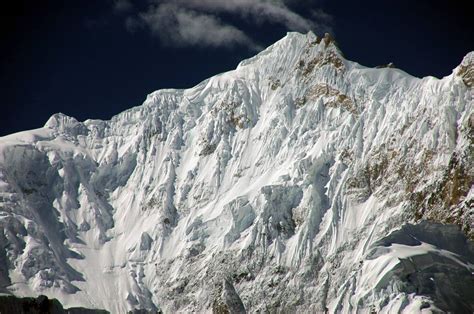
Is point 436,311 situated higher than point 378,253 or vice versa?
point 378,253

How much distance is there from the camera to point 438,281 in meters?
129

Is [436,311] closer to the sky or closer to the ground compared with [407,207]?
closer to the ground

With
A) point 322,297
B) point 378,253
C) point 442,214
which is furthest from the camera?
point 322,297

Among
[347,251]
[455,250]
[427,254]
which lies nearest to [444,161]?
[347,251]

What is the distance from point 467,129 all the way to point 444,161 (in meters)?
9.09

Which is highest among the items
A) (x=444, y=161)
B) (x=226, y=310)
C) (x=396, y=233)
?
(x=444, y=161)

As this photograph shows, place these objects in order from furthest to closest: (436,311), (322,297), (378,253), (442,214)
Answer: (322,297) < (442,214) < (378,253) < (436,311)

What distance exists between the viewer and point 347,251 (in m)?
197

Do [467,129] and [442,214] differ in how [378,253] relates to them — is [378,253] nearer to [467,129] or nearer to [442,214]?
[442,214]

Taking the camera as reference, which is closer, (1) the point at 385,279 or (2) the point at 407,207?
(1) the point at 385,279

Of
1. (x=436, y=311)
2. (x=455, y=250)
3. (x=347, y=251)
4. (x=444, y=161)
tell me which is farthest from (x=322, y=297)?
(x=436, y=311)

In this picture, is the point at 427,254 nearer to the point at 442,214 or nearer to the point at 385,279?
the point at 385,279

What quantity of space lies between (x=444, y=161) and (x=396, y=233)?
195 feet

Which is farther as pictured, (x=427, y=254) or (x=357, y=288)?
(x=357, y=288)
